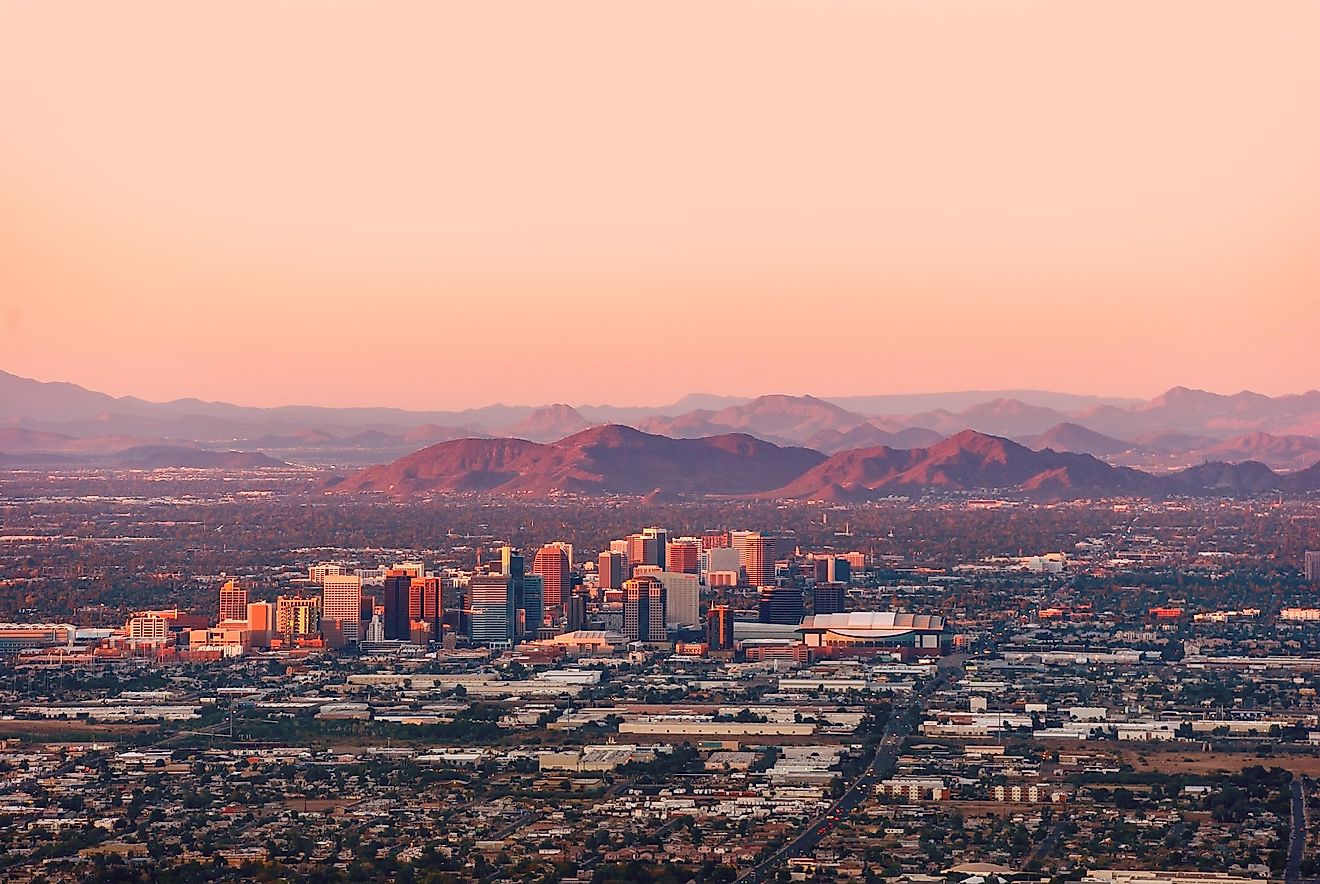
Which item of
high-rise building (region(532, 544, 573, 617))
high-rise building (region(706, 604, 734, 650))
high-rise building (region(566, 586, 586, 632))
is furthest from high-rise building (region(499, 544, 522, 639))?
high-rise building (region(706, 604, 734, 650))

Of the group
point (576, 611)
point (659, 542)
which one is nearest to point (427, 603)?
point (576, 611)

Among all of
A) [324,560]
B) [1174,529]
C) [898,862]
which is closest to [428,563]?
[324,560]

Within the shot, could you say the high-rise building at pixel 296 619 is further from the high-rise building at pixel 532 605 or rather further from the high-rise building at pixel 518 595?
the high-rise building at pixel 532 605

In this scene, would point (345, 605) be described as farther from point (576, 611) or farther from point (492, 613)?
point (576, 611)

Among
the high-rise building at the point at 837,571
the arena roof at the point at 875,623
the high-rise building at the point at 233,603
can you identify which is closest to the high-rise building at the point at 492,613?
the high-rise building at the point at 233,603

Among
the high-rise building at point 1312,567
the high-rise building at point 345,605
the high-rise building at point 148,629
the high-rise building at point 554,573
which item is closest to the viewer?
the high-rise building at point 148,629
